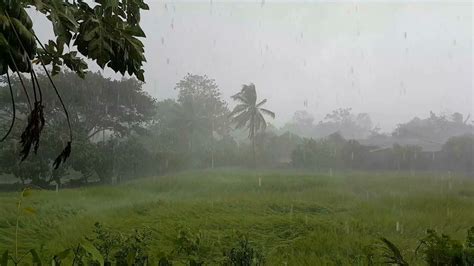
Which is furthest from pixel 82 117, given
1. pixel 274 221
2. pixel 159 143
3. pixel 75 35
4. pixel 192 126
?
pixel 75 35

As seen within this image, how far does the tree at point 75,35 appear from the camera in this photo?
2.94 ft

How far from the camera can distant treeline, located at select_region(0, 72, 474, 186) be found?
1566 centimetres

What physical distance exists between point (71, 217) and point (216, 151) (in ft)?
60.9

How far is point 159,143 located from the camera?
25.6 meters

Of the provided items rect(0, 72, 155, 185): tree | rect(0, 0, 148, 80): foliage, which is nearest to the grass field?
rect(0, 0, 148, 80): foliage

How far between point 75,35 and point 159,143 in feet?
81.8

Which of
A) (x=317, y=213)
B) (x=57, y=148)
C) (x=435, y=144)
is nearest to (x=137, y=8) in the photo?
(x=317, y=213)

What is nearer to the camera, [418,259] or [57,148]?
[418,259]

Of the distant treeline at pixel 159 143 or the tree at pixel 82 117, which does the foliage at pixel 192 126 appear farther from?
the tree at pixel 82 117

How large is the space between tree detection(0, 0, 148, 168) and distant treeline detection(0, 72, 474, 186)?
14.5 m

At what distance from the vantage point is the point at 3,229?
7059 millimetres

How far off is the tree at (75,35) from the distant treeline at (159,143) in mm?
14471

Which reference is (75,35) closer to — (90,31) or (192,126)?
(90,31)

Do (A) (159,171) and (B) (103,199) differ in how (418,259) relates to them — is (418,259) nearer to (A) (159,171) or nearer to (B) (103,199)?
(B) (103,199)
